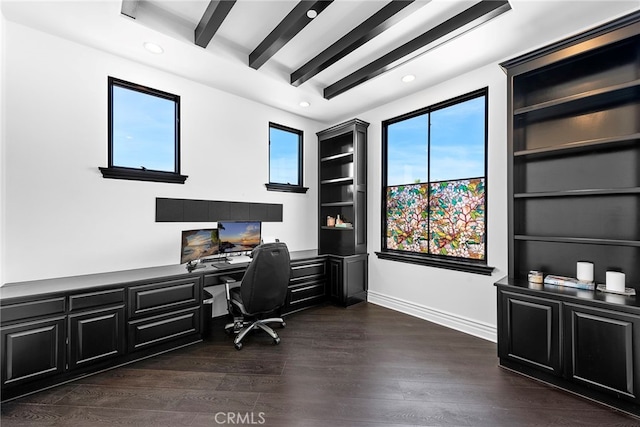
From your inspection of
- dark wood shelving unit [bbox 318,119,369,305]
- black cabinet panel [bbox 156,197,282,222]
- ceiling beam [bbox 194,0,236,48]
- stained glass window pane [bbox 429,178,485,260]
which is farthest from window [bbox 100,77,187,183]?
stained glass window pane [bbox 429,178,485,260]

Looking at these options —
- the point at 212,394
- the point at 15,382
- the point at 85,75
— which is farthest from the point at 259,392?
the point at 85,75

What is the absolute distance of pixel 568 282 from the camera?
2223 millimetres

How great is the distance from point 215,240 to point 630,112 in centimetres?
407

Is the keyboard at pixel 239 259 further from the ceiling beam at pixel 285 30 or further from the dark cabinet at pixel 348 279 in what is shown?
Answer: the ceiling beam at pixel 285 30

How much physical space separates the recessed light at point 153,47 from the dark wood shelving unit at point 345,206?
2.47m

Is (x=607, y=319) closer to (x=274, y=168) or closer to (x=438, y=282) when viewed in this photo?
(x=438, y=282)

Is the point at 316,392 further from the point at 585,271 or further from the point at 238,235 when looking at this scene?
the point at 585,271

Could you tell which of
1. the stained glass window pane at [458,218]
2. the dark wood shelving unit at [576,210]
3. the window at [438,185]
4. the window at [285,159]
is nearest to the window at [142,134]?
the window at [285,159]

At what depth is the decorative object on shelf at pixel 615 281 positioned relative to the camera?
200 centimetres

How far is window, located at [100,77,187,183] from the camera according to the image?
281 centimetres

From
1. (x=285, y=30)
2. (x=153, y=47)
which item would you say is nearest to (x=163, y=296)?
(x=153, y=47)

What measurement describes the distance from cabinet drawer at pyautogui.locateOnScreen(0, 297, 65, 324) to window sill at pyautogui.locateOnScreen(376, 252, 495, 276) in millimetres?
3531

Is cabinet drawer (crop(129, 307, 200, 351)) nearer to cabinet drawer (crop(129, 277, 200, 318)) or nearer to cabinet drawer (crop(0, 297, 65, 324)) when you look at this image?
cabinet drawer (crop(129, 277, 200, 318))

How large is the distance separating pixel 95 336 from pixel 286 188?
2.81 meters
